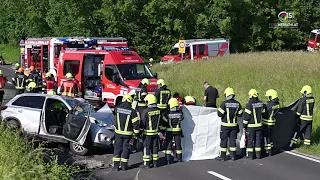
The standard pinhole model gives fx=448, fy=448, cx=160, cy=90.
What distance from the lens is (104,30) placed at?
115ft

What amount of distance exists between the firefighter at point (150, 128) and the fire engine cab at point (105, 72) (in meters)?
4.69

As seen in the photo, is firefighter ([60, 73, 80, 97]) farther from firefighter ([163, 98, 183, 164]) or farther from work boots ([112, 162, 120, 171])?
work boots ([112, 162, 120, 171])

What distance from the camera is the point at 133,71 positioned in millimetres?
15523

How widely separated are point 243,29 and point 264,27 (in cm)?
178

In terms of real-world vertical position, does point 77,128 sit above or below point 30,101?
below

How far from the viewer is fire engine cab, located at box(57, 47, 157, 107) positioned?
592 inches

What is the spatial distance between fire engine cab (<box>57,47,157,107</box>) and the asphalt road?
4.42 meters

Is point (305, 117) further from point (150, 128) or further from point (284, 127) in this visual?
point (150, 128)

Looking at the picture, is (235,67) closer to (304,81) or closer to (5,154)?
(304,81)

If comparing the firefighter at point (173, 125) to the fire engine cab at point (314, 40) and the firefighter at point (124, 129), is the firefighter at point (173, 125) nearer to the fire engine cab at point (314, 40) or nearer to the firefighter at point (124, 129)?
the firefighter at point (124, 129)

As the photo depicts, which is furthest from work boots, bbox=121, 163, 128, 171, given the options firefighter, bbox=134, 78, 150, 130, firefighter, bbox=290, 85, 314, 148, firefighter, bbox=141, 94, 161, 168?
firefighter, bbox=290, 85, 314, 148

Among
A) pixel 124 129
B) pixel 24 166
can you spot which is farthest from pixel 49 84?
pixel 24 166

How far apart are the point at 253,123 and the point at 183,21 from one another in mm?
24017

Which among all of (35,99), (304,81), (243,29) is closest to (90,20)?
(243,29)
